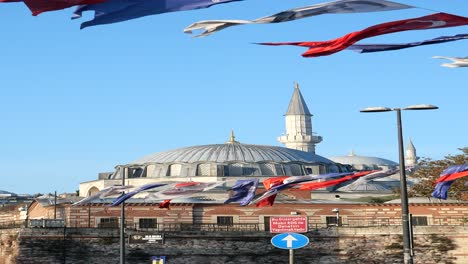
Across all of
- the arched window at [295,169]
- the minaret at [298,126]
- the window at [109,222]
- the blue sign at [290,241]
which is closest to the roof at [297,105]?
the minaret at [298,126]

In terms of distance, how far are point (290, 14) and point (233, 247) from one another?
42452 millimetres

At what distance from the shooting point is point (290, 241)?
79.8 feet

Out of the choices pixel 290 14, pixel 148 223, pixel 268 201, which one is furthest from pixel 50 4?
pixel 148 223

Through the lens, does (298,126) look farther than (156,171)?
Yes

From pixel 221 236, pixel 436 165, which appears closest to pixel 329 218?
pixel 436 165

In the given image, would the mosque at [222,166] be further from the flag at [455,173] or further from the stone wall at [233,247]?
the flag at [455,173]

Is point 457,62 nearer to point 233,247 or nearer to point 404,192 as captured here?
point 404,192

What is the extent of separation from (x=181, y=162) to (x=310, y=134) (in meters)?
81.6

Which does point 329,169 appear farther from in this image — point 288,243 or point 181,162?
point 288,243

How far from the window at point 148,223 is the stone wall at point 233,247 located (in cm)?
1026

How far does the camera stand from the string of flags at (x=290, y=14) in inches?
634

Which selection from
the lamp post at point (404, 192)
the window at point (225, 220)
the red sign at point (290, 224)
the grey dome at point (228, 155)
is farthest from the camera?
the grey dome at point (228, 155)

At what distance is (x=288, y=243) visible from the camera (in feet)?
79.5

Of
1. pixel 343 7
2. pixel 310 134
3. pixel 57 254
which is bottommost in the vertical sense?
pixel 57 254
